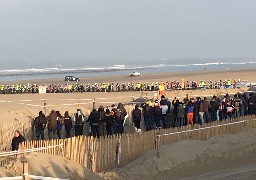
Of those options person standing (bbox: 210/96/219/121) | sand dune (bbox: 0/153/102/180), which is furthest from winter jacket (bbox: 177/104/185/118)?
sand dune (bbox: 0/153/102/180)

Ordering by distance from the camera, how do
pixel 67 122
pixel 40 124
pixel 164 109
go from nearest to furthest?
pixel 40 124, pixel 67 122, pixel 164 109

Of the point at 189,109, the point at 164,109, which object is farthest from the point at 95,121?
the point at 189,109

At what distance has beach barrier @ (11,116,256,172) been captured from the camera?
49.0 ft

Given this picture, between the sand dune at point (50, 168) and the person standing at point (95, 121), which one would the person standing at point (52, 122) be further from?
the sand dune at point (50, 168)

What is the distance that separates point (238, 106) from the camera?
23.2 meters

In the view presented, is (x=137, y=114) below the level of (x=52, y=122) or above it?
above

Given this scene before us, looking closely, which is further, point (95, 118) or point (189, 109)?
point (189, 109)

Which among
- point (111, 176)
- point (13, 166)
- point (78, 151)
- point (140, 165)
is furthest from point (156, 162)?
point (13, 166)

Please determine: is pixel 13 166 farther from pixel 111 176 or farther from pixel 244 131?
pixel 244 131

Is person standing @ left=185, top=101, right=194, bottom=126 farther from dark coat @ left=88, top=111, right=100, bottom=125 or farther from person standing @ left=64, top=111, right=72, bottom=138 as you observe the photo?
person standing @ left=64, top=111, right=72, bottom=138

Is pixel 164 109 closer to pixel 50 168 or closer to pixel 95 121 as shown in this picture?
pixel 95 121

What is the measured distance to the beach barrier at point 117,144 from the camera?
14922mm

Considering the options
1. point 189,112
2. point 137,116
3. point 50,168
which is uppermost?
point 189,112

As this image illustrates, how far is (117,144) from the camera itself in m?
16.3
